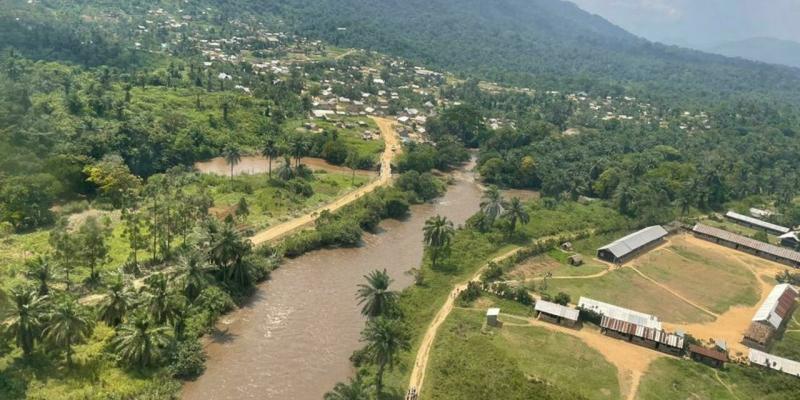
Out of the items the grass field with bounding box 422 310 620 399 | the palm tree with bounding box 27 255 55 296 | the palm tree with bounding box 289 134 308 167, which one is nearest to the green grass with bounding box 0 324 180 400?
Answer: the palm tree with bounding box 27 255 55 296

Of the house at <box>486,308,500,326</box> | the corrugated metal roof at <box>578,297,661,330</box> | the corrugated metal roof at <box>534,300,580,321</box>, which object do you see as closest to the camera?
the house at <box>486,308,500,326</box>

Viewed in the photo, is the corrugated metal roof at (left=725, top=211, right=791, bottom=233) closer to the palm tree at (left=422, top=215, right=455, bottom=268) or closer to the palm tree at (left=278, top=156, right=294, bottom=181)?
the palm tree at (left=422, top=215, right=455, bottom=268)

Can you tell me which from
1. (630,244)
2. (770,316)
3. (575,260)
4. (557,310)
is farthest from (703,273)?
(557,310)

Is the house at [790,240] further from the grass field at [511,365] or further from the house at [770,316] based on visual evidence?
the grass field at [511,365]

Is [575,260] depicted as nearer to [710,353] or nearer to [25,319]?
[710,353]

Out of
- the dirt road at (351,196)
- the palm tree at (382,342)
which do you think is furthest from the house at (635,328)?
the dirt road at (351,196)
